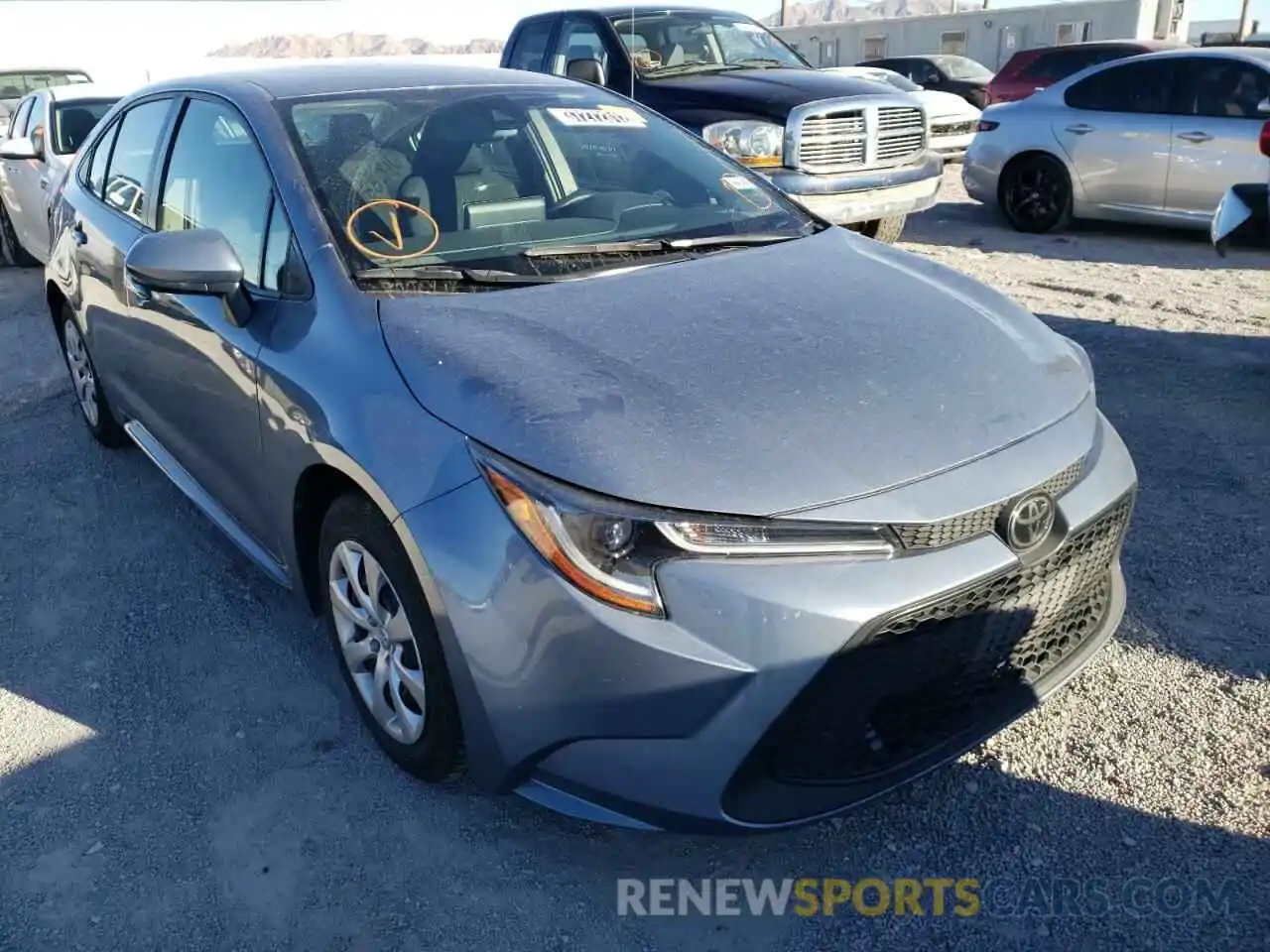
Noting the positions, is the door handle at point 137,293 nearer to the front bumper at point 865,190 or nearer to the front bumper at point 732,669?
the front bumper at point 732,669

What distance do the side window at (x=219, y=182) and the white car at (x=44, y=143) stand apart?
4820mm

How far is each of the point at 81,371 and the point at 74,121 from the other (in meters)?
4.52

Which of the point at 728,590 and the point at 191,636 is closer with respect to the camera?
the point at 728,590

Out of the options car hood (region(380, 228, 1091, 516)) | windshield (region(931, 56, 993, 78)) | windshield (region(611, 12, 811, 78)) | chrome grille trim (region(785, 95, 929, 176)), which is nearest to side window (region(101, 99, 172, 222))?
car hood (region(380, 228, 1091, 516))

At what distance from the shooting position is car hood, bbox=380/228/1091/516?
2119mm

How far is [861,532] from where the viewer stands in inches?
81.8

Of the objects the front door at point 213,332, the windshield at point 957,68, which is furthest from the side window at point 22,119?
the windshield at point 957,68

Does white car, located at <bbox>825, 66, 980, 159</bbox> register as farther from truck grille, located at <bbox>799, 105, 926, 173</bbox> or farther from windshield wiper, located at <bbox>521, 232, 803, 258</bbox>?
windshield wiper, located at <bbox>521, 232, 803, 258</bbox>

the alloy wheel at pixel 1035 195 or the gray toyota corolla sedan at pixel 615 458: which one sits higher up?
the gray toyota corolla sedan at pixel 615 458

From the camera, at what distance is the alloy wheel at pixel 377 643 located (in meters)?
2.53

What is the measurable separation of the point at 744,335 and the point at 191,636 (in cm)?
205

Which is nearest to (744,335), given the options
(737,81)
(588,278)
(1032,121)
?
(588,278)

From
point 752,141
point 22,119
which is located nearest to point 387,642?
point 752,141

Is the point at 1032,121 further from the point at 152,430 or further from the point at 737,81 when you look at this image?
the point at 152,430
